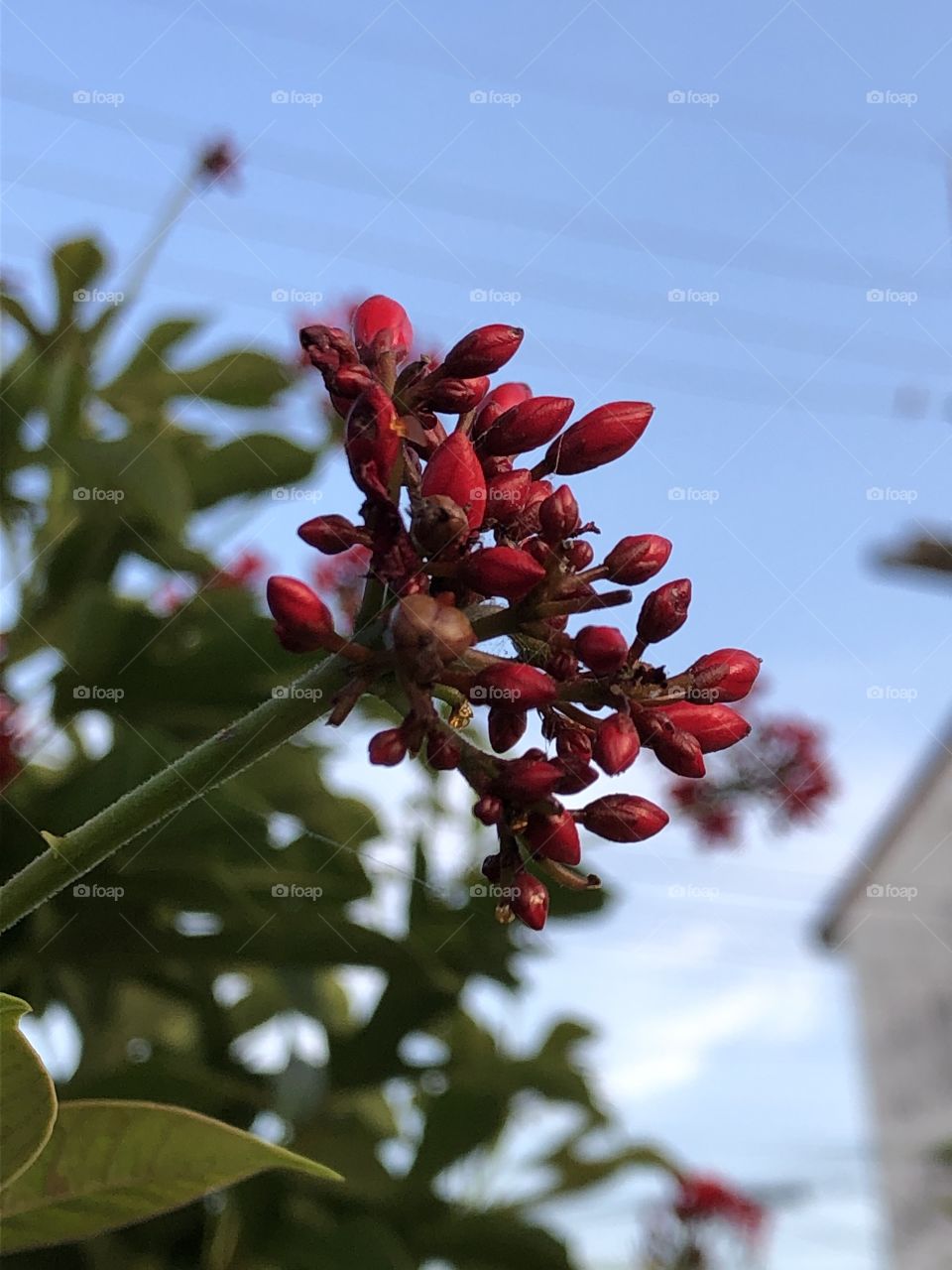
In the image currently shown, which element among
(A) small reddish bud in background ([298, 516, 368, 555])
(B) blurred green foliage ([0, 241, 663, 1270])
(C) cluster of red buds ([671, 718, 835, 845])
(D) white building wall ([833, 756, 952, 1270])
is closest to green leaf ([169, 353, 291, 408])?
(B) blurred green foliage ([0, 241, 663, 1270])

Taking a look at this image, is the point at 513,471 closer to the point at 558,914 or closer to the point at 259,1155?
the point at 259,1155

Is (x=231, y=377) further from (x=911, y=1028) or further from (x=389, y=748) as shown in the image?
(x=911, y=1028)

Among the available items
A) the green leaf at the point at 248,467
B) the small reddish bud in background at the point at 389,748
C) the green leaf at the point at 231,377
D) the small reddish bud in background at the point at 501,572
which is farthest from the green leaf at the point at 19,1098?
the green leaf at the point at 231,377

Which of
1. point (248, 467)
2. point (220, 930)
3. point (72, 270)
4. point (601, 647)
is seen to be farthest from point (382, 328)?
point (72, 270)

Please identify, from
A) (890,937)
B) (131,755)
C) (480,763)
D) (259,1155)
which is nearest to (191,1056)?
(131,755)

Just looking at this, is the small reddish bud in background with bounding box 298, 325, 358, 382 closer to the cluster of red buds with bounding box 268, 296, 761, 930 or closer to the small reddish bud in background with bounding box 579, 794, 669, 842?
the cluster of red buds with bounding box 268, 296, 761, 930

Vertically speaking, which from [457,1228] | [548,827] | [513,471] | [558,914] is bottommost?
[457,1228]

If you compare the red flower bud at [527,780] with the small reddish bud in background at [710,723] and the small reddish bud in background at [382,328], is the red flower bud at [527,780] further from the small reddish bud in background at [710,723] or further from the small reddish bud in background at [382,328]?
the small reddish bud in background at [382,328]
